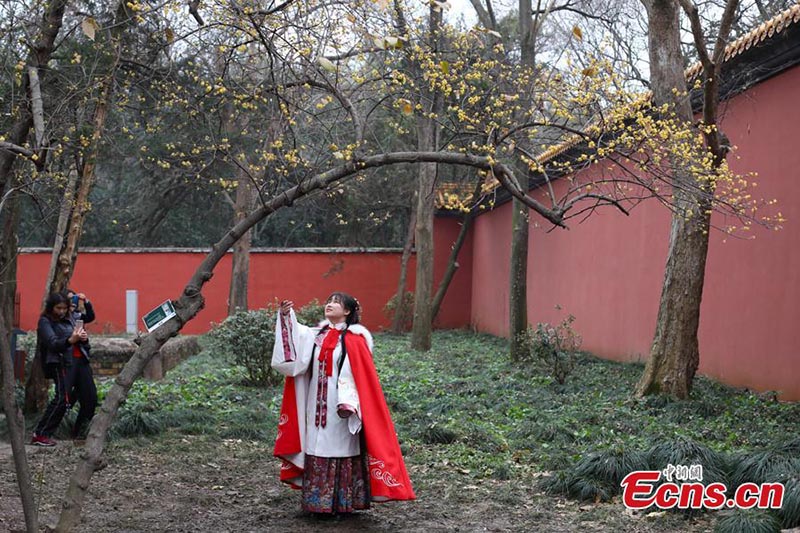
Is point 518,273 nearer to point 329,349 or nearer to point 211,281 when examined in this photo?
point 329,349

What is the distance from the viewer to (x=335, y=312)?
20.0ft

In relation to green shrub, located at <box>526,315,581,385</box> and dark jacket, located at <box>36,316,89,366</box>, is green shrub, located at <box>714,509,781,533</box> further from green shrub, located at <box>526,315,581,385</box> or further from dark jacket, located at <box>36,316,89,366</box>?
green shrub, located at <box>526,315,581,385</box>

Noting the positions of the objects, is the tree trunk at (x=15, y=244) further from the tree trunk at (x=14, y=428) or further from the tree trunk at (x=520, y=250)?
the tree trunk at (x=520, y=250)

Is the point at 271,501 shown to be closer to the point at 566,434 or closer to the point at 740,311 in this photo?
the point at 566,434

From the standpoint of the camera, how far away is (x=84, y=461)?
4.58 metres

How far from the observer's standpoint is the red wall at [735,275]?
946cm

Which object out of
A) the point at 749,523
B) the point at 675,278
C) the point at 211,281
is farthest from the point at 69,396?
the point at 211,281

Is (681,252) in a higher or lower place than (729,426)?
higher

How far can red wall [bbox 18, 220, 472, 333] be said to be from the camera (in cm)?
2286

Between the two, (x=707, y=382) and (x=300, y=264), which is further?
(x=300, y=264)

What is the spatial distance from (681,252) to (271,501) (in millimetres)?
4949

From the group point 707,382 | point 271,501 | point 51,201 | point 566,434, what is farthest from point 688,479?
point 51,201

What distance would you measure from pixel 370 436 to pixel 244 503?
1.21m

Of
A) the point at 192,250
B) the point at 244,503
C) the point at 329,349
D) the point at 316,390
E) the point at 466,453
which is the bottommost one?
the point at 244,503
